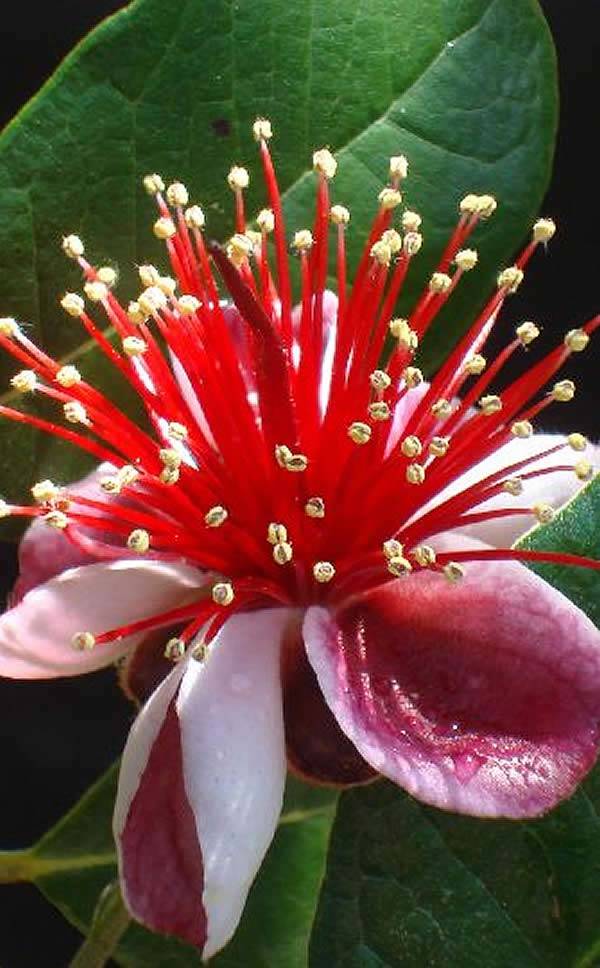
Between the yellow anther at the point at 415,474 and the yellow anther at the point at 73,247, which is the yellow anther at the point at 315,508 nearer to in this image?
the yellow anther at the point at 415,474

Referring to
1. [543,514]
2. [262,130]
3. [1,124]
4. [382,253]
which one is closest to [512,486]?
[543,514]

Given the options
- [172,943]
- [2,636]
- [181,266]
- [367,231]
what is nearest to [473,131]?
[367,231]

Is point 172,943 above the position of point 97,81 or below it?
below

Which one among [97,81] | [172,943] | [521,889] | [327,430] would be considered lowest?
[172,943]

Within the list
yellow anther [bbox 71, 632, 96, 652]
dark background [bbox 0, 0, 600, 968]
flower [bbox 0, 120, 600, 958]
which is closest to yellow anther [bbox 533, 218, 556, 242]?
flower [bbox 0, 120, 600, 958]

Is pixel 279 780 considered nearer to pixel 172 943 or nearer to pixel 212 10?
pixel 172 943

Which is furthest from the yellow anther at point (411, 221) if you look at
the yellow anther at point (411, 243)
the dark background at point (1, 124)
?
the dark background at point (1, 124)
